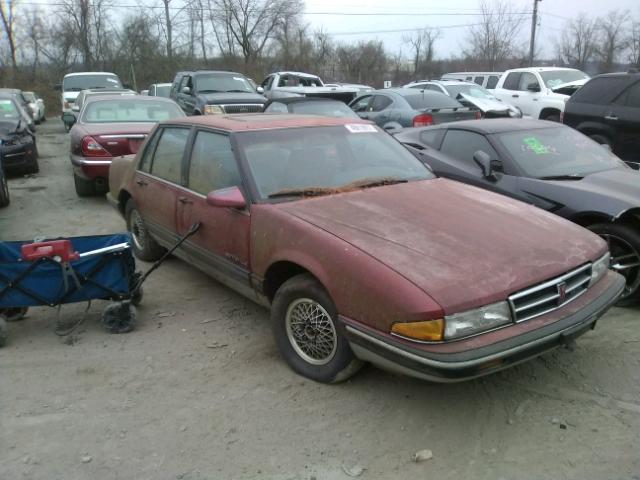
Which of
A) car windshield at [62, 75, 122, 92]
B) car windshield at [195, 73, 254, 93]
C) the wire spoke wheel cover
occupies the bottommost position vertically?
the wire spoke wheel cover

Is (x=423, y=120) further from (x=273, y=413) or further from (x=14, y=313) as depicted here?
(x=273, y=413)

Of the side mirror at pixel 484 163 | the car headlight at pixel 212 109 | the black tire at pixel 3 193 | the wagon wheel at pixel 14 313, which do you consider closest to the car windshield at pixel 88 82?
the car headlight at pixel 212 109

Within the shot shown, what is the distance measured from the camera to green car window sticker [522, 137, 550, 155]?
5391mm

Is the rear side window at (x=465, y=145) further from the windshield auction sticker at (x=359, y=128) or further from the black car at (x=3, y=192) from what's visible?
the black car at (x=3, y=192)

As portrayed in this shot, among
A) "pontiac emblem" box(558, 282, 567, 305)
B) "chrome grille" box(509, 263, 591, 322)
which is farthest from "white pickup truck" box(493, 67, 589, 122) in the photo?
"pontiac emblem" box(558, 282, 567, 305)

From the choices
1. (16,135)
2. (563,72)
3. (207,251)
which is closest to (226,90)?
(16,135)

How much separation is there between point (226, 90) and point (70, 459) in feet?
39.3

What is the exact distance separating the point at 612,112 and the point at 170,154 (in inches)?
270

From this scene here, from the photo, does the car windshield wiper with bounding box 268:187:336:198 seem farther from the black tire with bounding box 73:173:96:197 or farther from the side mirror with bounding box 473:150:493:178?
the black tire with bounding box 73:173:96:197

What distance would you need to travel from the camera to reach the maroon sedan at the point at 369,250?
2.72 meters

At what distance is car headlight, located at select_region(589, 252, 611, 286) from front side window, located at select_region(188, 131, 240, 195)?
2.39 meters

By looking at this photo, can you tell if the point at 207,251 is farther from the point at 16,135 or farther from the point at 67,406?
the point at 16,135

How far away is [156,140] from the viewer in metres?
5.27

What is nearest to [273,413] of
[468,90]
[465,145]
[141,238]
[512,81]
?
[141,238]
